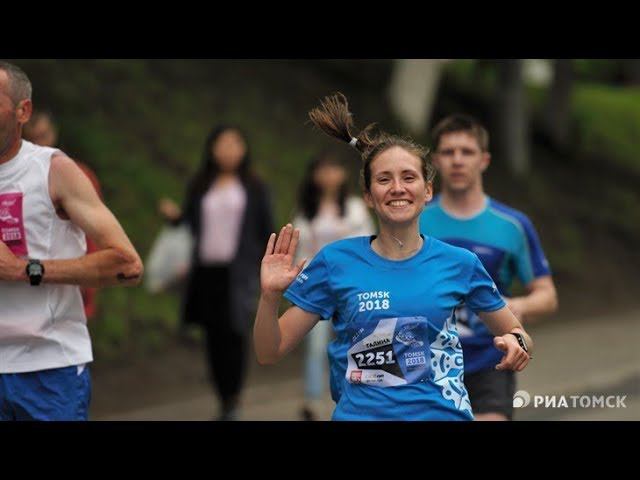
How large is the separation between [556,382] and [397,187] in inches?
311

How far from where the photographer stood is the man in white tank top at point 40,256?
5.69 meters

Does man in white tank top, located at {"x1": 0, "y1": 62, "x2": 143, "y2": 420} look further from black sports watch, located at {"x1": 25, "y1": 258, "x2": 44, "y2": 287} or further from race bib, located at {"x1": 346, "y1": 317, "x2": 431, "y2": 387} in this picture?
race bib, located at {"x1": 346, "y1": 317, "x2": 431, "y2": 387}

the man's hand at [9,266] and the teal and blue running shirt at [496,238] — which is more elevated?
the teal and blue running shirt at [496,238]

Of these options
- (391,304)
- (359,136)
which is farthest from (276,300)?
(359,136)

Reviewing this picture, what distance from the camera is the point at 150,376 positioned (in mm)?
A: 12508

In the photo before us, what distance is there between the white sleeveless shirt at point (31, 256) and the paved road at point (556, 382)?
4124mm

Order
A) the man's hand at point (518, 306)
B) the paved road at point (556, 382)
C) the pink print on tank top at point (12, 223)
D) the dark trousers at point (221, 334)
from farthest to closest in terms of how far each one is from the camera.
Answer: the paved road at point (556, 382) < the dark trousers at point (221, 334) < the man's hand at point (518, 306) < the pink print on tank top at point (12, 223)

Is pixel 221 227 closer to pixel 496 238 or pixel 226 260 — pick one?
pixel 226 260

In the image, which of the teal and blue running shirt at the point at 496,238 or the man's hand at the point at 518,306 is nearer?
the man's hand at the point at 518,306

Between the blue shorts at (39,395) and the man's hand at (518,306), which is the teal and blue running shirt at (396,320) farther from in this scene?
the man's hand at (518,306)

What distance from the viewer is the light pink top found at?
10.5m

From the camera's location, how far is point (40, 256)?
5746mm

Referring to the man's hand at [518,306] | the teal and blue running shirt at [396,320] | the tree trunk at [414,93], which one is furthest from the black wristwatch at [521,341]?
the tree trunk at [414,93]
